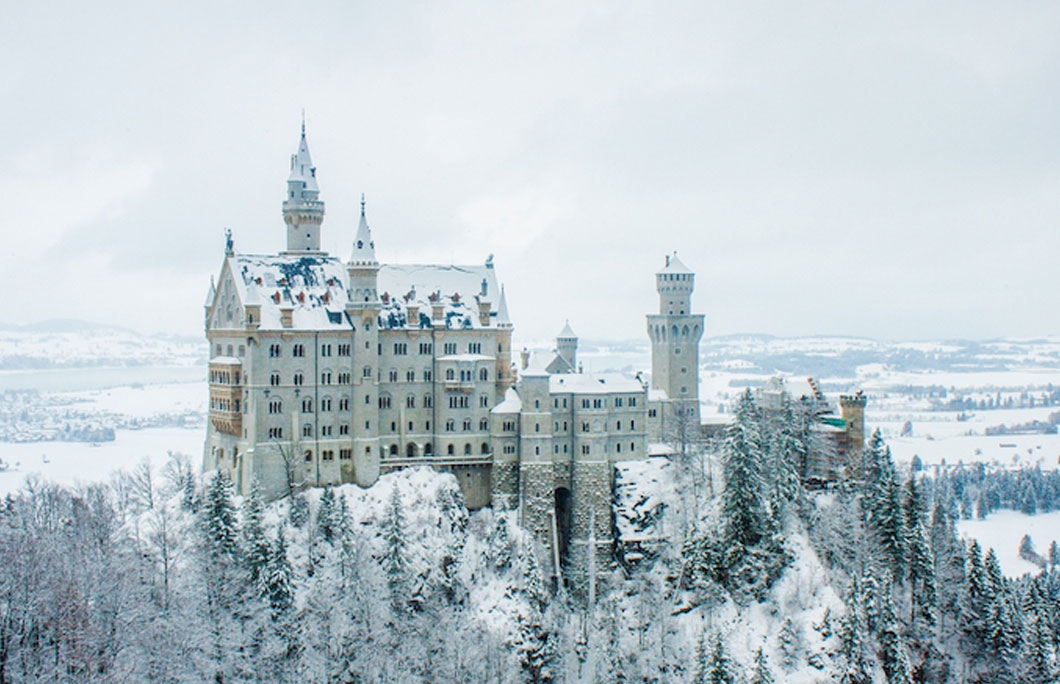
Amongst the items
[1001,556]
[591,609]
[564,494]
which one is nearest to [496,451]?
[564,494]

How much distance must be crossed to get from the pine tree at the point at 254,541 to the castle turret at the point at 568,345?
41352mm

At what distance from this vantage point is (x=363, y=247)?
10319 cm

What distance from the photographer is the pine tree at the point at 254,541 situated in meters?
88.9

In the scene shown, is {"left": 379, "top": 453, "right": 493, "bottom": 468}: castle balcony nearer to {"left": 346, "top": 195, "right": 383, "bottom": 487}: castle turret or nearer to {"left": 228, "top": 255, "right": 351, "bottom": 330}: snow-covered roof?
{"left": 346, "top": 195, "right": 383, "bottom": 487}: castle turret

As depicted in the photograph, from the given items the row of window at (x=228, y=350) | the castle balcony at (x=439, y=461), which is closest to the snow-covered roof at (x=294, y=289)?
the row of window at (x=228, y=350)

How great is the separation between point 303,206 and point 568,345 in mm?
33423

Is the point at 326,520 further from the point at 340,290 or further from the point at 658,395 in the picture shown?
the point at 658,395

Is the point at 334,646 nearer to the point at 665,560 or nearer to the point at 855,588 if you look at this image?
the point at 665,560

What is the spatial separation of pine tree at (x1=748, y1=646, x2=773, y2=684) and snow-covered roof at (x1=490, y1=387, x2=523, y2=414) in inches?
1308

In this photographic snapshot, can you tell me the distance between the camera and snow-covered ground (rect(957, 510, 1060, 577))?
15725 cm

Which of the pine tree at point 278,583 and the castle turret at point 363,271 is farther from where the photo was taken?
the castle turret at point 363,271

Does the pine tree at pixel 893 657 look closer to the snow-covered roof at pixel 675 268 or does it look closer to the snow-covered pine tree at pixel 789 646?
the snow-covered pine tree at pixel 789 646

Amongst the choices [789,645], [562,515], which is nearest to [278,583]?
[562,515]

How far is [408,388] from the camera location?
350 feet
